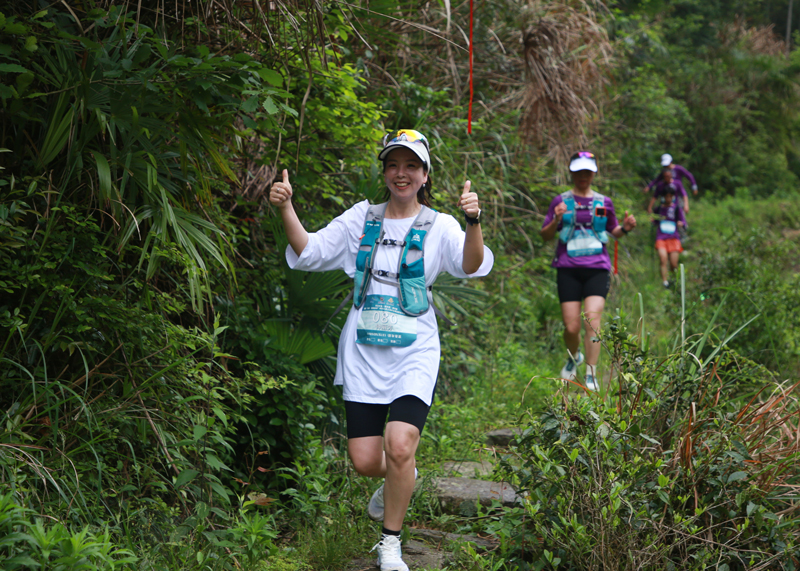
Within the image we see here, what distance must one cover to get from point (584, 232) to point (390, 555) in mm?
3547

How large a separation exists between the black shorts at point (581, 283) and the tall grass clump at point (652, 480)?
240cm

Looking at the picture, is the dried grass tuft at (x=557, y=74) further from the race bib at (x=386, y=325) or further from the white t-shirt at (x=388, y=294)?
the race bib at (x=386, y=325)

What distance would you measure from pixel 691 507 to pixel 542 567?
71cm

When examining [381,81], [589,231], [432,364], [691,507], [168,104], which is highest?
[381,81]

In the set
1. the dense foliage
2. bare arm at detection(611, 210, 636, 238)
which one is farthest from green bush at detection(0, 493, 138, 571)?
bare arm at detection(611, 210, 636, 238)

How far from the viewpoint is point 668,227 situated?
1144 cm

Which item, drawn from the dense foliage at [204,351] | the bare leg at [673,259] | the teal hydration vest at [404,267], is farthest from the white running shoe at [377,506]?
the bare leg at [673,259]

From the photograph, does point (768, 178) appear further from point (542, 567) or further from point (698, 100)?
point (542, 567)

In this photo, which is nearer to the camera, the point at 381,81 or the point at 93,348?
the point at 93,348

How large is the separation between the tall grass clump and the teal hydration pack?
2.46m

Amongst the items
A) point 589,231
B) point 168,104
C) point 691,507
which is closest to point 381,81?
point 589,231

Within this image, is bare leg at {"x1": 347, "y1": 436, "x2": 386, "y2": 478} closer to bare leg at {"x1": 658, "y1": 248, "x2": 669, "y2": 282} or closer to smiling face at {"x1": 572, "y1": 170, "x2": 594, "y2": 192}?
smiling face at {"x1": 572, "y1": 170, "x2": 594, "y2": 192}

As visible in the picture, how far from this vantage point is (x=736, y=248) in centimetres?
846

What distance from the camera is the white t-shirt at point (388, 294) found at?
10.8 ft
